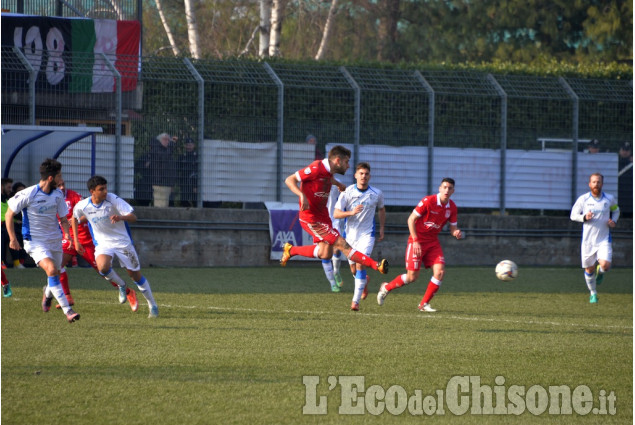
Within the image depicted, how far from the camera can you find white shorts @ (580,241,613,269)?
14758 mm

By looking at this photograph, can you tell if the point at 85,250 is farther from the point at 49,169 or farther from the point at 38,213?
the point at 49,169

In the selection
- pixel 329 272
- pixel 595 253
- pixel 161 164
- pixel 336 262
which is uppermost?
pixel 161 164

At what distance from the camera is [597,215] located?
590 inches

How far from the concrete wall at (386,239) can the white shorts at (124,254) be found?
7934 mm

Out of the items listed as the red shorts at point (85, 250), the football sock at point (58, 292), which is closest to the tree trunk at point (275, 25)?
the red shorts at point (85, 250)

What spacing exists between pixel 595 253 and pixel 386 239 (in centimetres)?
645

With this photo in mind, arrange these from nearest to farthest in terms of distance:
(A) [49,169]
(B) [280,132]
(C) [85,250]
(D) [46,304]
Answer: (A) [49,169] < (D) [46,304] < (C) [85,250] < (B) [280,132]

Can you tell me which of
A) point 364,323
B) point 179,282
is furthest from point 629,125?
point 364,323

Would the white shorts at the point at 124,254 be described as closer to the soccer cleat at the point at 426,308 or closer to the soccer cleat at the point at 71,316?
the soccer cleat at the point at 71,316

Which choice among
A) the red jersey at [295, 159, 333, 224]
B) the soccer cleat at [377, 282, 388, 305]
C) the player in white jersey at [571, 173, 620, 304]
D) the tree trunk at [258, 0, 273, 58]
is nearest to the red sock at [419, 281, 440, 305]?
the soccer cleat at [377, 282, 388, 305]

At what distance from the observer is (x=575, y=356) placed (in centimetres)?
897

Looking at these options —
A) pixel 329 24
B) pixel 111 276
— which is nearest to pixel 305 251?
pixel 111 276

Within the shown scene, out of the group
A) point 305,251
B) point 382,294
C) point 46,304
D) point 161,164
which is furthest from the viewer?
point 161,164

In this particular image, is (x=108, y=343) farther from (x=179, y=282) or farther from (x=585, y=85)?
(x=585, y=85)
